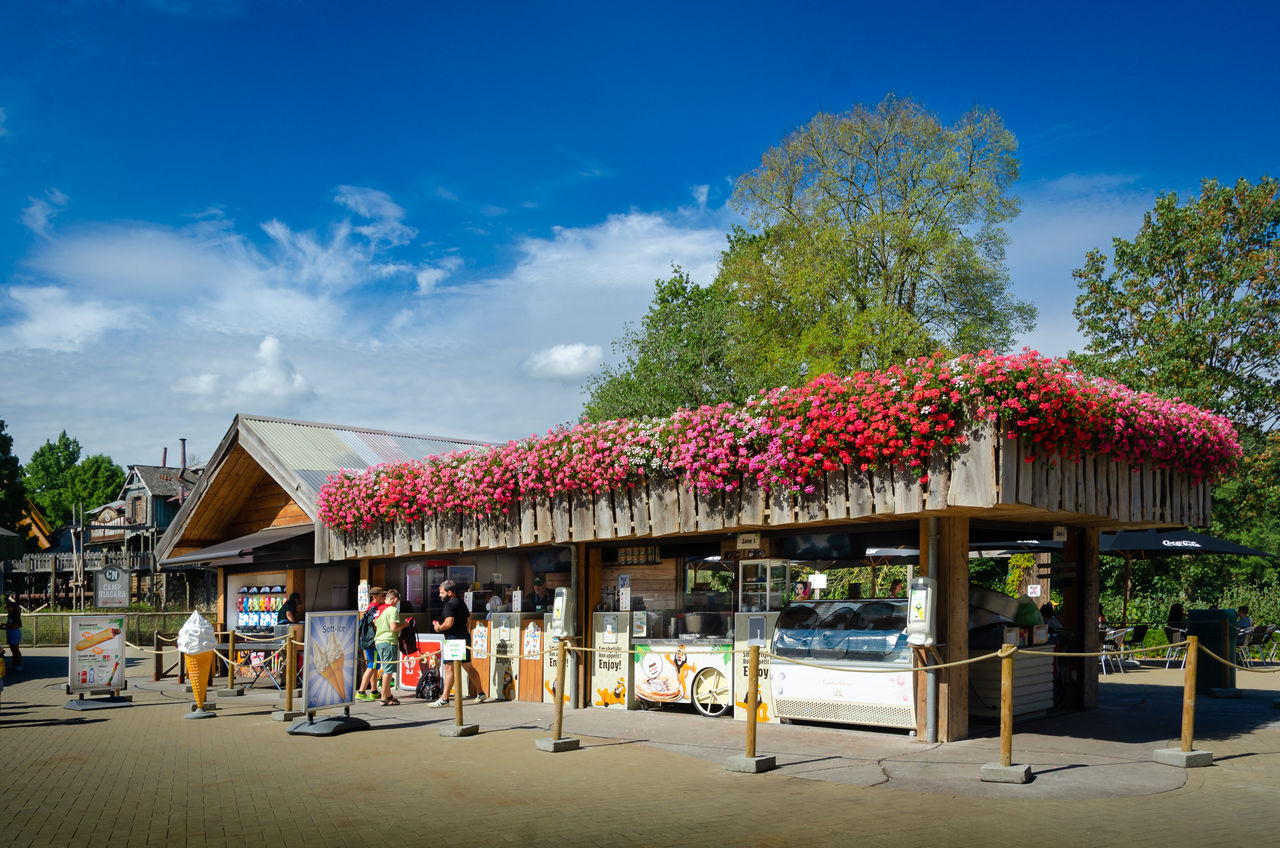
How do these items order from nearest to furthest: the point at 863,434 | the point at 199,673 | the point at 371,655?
the point at 863,434, the point at 199,673, the point at 371,655

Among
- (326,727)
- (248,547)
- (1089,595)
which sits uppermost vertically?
(248,547)

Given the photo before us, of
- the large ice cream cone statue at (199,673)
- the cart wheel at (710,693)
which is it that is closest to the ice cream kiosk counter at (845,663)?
the cart wheel at (710,693)

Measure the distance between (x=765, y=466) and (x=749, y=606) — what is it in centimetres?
285

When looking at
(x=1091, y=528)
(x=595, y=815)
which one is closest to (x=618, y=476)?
(x=595, y=815)

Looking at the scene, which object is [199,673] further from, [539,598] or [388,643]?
[539,598]

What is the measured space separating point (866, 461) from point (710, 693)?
4.27m

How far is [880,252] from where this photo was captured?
27.7 meters

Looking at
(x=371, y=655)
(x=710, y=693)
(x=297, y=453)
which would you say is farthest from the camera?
(x=297, y=453)

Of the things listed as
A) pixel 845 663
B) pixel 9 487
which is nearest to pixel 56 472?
pixel 9 487

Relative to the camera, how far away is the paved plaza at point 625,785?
709 centimetres

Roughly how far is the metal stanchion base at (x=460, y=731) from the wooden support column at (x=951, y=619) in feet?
15.7

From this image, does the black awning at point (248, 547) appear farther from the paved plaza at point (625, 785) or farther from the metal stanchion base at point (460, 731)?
the metal stanchion base at point (460, 731)

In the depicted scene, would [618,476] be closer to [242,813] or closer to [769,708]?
[769,708]

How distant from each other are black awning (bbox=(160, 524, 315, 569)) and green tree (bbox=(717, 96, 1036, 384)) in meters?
13.2
